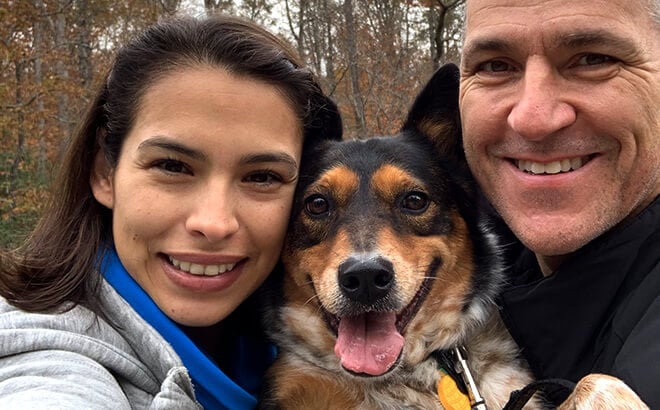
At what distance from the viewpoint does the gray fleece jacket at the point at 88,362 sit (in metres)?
1.73

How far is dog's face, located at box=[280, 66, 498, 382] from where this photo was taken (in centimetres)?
279

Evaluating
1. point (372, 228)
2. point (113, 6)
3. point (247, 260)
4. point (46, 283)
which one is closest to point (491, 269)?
point (372, 228)

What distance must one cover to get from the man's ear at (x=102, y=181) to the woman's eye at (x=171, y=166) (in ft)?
1.03

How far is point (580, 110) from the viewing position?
2348 millimetres

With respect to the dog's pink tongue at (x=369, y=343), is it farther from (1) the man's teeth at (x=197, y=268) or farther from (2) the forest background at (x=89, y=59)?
(2) the forest background at (x=89, y=59)

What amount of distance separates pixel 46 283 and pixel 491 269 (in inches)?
77.4

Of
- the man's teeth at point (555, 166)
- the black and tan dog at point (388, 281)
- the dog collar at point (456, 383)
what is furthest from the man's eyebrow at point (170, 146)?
the dog collar at point (456, 383)

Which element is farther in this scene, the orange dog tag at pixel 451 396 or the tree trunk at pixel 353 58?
the tree trunk at pixel 353 58

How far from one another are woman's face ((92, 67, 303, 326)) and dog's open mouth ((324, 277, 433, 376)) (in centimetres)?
49

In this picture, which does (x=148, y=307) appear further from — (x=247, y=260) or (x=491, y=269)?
(x=491, y=269)

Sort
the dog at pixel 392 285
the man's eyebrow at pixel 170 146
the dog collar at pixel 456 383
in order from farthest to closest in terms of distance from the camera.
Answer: the dog at pixel 392 285 → the dog collar at pixel 456 383 → the man's eyebrow at pixel 170 146

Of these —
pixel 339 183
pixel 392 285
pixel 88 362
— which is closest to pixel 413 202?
pixel 339 183

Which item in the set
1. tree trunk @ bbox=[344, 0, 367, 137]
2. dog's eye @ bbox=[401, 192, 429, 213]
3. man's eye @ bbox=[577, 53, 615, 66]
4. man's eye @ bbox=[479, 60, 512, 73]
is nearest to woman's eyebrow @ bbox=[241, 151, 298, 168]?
dog's eye @ bbox=[401, 192, 429, 213]

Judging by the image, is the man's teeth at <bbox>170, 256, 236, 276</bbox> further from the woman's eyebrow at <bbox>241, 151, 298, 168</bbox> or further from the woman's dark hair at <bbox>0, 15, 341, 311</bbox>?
the woman's eyebrow at <bbox>241, 151, 298, 168</bbox>
